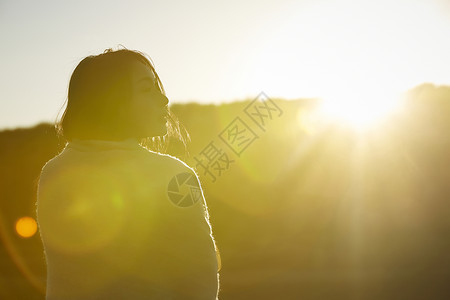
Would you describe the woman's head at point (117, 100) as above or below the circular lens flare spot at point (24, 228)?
Answer: above

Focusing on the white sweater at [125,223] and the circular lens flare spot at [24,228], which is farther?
the circular lens flare spot at [24,228]

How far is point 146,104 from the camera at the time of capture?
1664 mm

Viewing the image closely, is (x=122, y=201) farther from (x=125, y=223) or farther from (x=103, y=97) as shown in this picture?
(x=103, y=97)

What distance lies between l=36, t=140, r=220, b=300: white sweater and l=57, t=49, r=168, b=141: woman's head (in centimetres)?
5

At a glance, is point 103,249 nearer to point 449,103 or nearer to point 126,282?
point 126,282

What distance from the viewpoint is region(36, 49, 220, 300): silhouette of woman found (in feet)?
5.36

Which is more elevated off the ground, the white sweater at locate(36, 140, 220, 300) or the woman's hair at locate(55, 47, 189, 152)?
the woman's hair at locate(55, 47, 189, 152)

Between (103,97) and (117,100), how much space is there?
58 millimetres

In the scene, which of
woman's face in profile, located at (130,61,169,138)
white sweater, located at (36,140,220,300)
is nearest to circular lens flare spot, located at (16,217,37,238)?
white sweater, located at (36,140,220,300)

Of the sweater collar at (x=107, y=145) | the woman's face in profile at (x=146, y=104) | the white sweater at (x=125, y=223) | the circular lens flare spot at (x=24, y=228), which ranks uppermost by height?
the woman's face in profile at (x=146, y=104)

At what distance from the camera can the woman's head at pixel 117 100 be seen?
1664 mm

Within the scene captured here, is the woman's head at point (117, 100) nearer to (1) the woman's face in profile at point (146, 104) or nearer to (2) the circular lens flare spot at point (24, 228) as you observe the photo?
(1) the woman's face in profile at point (146, 104)

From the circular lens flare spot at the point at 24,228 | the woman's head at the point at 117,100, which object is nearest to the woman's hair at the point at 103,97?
the woman's head at the point at 117,100

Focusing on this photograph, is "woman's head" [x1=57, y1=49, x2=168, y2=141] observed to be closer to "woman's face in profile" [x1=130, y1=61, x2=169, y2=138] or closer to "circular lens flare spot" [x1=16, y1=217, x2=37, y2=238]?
"woman's face in profile" [x1=130, y1=61, x2=169, y2=138]
